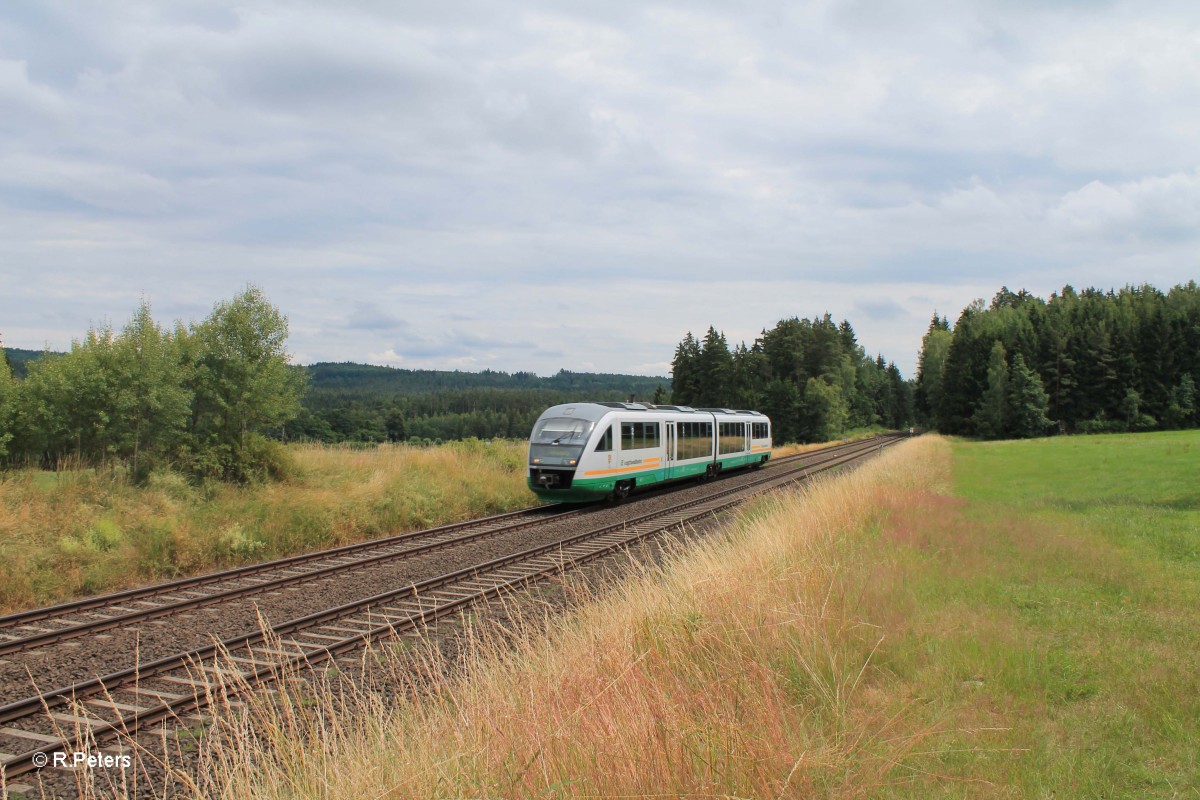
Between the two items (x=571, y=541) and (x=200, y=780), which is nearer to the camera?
(x=200, y=780)

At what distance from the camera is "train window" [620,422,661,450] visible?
71.2 ft

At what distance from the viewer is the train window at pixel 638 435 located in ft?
71.2

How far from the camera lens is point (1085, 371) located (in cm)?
7900

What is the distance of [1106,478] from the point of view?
82.4 ft

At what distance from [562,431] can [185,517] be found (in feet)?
31.7

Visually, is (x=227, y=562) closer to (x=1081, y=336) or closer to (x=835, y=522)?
(x=835, y=522)

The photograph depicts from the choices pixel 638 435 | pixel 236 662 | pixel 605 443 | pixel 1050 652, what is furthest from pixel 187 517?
pixel 1050 652

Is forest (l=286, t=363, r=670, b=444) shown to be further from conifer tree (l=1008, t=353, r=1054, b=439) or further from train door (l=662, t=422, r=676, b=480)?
conifer tree (l=1008, t=353, r=1054, b=439)

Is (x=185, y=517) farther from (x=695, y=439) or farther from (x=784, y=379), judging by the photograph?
(x=784, y=379)

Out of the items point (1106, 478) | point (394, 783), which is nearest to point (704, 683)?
point (394, 783)

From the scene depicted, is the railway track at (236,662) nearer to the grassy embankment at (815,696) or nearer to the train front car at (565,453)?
the grassy embankment at (815,696)

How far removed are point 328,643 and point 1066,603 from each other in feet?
26.2

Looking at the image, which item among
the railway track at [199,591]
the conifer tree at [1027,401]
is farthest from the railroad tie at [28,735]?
the conifer tree at [1027,401]

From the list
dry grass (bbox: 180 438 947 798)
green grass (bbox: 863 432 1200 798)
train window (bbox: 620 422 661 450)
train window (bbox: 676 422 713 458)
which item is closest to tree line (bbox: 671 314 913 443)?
train window (bbox: 676 422 713 458)
